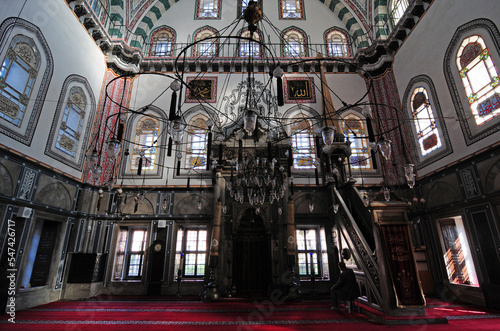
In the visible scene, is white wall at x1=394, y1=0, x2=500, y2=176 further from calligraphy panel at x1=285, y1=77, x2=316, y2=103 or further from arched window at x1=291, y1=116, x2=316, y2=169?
arched window at x1=291, y1=116, x2=316, y2=169

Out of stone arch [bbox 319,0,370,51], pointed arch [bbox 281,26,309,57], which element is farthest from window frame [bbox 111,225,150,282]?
stone arch [bbox 319,0,370,51]

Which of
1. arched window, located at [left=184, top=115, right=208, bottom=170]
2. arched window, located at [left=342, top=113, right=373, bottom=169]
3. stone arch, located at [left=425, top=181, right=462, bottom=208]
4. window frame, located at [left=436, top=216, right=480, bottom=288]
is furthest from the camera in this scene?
arched window, located at [left=342, top=113, right=373, bottom=169]

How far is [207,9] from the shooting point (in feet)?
Answer: 40.5

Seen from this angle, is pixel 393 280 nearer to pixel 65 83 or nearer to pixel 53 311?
pixel 53 311

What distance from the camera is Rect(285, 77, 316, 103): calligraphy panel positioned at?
34.8 feet

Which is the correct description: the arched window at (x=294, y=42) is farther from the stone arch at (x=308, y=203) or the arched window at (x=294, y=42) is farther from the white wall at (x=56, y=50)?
the white wall at (x=56, y=50)

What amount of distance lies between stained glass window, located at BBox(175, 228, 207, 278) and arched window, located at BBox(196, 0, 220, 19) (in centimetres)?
993

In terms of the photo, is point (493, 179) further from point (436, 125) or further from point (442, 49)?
point (442, 49)

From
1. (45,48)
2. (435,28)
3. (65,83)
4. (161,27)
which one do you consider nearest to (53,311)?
(65,83)

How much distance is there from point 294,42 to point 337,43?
1.97m

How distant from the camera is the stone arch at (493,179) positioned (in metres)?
5.72

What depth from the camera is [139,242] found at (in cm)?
907

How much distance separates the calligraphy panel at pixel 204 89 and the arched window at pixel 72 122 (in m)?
3.72

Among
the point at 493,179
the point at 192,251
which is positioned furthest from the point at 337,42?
the point at 192,251
